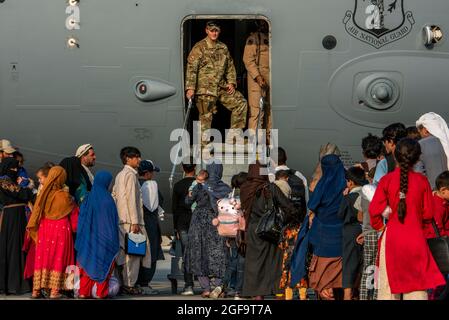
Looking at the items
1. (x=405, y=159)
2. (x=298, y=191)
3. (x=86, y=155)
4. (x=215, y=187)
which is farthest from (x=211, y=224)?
(x=405, y=159)

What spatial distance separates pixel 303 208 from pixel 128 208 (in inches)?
93.2

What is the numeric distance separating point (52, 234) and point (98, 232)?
589mm

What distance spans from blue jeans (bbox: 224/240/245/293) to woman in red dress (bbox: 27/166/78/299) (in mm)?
2045

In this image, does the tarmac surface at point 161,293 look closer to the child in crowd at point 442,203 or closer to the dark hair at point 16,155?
the dark hair at point 16,155

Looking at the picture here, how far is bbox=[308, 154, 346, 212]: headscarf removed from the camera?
14016mm

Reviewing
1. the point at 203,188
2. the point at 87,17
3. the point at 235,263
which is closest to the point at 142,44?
the point at 87,17

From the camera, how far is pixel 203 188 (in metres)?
16.5

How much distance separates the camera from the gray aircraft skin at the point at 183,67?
57.7 feet

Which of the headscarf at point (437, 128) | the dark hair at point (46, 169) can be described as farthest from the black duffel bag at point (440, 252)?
the dark hair at point (46, 169)

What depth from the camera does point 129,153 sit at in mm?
16719

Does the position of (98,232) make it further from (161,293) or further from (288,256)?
(288,256)

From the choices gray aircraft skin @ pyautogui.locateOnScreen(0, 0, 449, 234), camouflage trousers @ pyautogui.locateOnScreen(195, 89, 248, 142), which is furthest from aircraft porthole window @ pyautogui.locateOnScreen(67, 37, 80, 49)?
camouflage trousers @ pyautogui.locateOnScreen(195, 89, 248, 142)

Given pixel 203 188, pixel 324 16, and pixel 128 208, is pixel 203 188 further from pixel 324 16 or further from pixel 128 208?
pixel 324 16

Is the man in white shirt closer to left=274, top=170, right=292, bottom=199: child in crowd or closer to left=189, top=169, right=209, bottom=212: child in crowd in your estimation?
left=189, top=169, right=209, bottom=212: child in crowd
